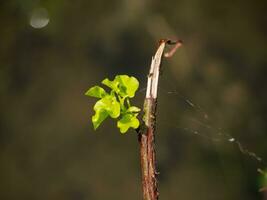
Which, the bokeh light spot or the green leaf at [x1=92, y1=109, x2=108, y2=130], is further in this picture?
the bokeh light spot

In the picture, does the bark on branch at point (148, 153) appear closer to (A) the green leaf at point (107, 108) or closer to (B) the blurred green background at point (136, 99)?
(A) the green leaf at point (107, 108)

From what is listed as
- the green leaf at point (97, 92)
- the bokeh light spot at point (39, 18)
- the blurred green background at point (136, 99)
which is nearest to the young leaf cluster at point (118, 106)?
the green leaf at point (97, 92)

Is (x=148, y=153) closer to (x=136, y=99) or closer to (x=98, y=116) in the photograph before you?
(x=98, y=116)

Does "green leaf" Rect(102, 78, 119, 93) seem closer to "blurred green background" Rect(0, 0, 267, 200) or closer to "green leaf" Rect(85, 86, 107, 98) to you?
"green leaf" Rect(85, 86, 107, 98)

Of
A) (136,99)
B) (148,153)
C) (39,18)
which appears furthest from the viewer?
(39,18)

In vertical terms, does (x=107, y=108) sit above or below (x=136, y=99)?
below

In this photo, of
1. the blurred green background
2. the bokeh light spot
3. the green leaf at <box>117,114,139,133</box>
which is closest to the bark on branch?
the green leaf at <box>117,114,139,133</box>

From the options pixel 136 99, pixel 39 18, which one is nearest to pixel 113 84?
pixel 136 99
